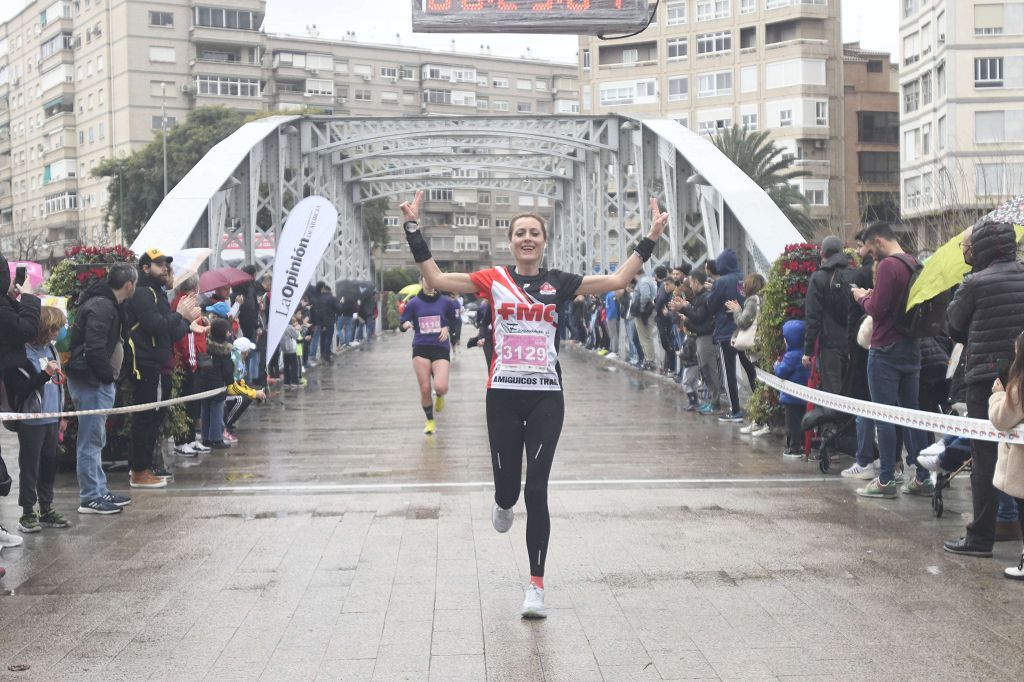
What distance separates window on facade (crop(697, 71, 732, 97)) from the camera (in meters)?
81.0

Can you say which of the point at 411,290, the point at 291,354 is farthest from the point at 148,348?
the point at 411,290

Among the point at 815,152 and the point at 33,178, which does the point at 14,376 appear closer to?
the point at 815,152

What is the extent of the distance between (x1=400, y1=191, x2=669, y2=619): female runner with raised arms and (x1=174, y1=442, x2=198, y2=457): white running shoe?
6871mm

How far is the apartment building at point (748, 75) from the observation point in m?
77.1

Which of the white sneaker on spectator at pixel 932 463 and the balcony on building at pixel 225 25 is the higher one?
the balcony on building at pixel 225 25

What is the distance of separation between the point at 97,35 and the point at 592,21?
87989 mm

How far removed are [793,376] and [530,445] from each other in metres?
6.38

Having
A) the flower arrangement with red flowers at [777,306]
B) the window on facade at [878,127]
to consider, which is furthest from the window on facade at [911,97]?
the flower arrangement with red flowers at [777,306]

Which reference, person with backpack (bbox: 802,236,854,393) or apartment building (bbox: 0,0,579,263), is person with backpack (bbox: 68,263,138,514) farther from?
apartment building (bbox: 0,0,579,263)

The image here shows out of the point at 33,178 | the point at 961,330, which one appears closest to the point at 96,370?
the point at 961,330

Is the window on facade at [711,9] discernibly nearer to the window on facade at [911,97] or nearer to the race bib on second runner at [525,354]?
the window on facade at [911,97]

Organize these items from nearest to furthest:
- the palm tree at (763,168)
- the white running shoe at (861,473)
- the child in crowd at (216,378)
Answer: the white running shoe at (861,473), the child in crowd at (216,378), the palm tree at (763,168)

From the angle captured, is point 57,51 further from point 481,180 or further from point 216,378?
point 216,378

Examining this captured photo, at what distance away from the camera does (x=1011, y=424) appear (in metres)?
6.62
